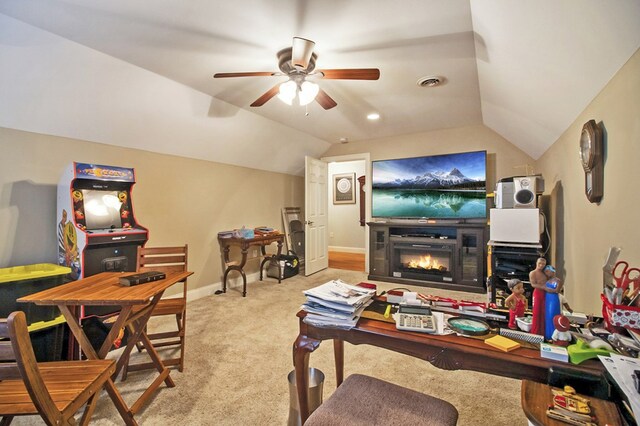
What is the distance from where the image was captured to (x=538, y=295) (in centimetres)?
103

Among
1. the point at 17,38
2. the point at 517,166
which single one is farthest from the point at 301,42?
the point at 517,166

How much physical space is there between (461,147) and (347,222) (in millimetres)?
3841

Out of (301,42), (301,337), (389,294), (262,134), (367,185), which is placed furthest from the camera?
(367,185)

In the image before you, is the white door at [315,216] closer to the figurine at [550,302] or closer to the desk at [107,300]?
the desk at [107,300]

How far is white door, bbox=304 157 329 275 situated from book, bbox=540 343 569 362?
422cm

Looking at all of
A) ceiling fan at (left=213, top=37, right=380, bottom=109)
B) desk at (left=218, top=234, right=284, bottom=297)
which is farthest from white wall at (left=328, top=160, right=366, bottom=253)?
ceiling fan at (left=213, top=37, right=380, bottom=109)

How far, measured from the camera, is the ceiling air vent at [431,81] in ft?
9.06

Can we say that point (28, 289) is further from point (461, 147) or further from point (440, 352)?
point (461, 147)

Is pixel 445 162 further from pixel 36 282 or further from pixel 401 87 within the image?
pixel 36 282

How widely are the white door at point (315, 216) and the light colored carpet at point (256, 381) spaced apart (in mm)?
2054

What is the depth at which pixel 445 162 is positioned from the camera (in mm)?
4426

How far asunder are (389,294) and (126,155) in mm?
3172

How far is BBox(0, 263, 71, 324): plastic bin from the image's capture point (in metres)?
1.92

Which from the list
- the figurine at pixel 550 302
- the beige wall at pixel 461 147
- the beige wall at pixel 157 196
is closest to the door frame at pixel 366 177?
the beige wall at pixel 461 147
